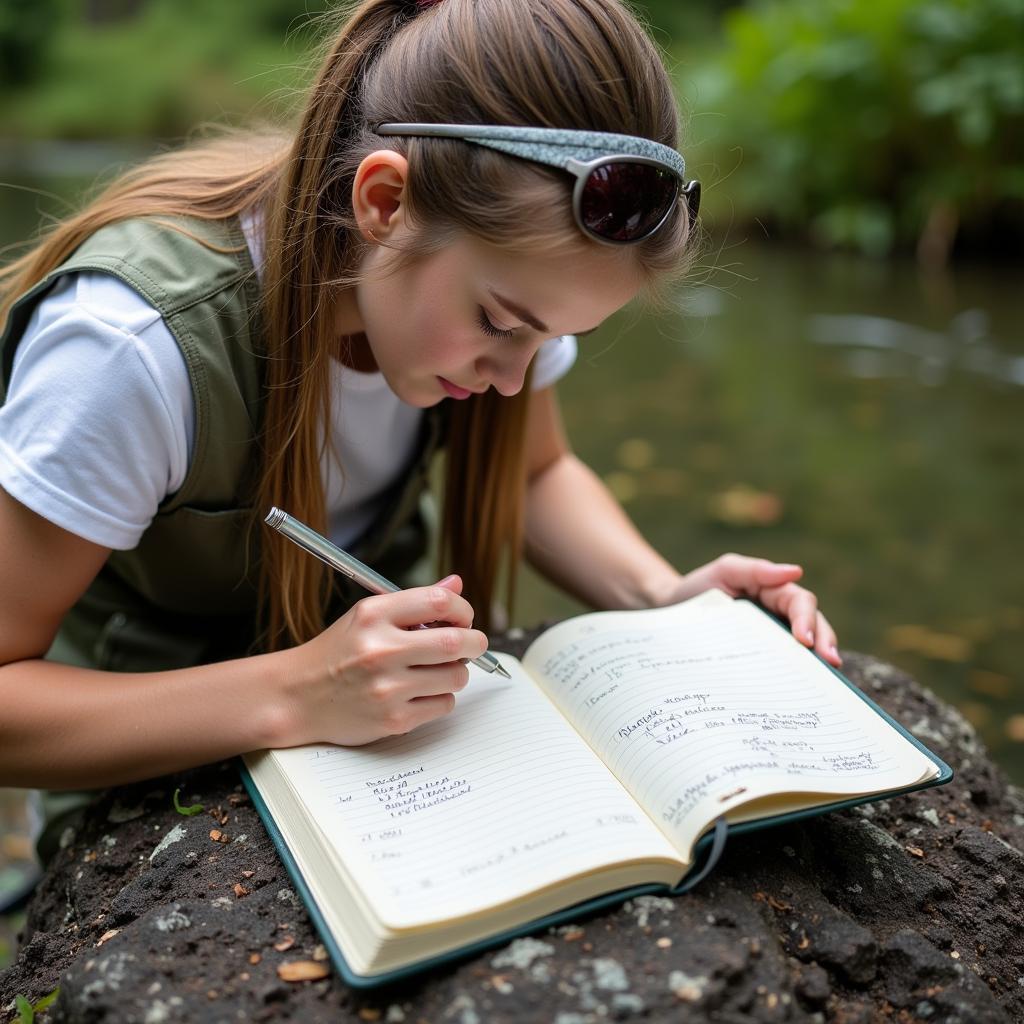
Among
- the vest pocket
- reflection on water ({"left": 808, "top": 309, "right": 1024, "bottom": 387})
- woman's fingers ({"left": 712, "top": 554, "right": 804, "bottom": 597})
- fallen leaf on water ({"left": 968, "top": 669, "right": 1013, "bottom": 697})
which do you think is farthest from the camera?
reflection on water ({"left": 808, "top": 309, "right": 1024, "bottom": 387})

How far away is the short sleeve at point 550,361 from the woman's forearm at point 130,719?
2.15 ft

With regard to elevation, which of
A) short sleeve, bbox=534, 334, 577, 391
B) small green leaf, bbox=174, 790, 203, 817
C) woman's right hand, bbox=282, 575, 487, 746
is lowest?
small green leaf, bbox=174, 790, 203, 817

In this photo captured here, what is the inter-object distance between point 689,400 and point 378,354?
9.77 feet

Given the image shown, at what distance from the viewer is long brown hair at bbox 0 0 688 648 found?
110 cm

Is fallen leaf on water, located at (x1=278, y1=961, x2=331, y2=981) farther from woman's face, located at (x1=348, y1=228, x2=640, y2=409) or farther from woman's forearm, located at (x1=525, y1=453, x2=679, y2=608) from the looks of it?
woman's forearm, located at (x1=525, y1=453, x2=679, y2=608)

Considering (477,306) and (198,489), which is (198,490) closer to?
(198,489)

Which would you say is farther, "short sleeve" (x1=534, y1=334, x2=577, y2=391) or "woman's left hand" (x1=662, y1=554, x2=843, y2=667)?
"short sleeve" (x1=534, y1=334, x2=577, y2=391)

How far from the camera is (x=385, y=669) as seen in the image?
3.53 ft

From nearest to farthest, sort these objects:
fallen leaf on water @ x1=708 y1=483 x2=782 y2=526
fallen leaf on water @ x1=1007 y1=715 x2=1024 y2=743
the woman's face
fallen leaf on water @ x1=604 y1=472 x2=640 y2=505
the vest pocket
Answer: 1. the woman's face
2. the vest pocket
3. fallen leaf on water @ x1=1007 y1=715 x2=1024 y2=743
4. fallen leaf on water @ x1=708 y1=483 x2=782 y2=526
5. fallen leaf on water @ x1=604 y1=472 x2=640 y2=505

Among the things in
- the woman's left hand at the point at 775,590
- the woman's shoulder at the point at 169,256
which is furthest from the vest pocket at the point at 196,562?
the woman's left hand at the point at 775,590

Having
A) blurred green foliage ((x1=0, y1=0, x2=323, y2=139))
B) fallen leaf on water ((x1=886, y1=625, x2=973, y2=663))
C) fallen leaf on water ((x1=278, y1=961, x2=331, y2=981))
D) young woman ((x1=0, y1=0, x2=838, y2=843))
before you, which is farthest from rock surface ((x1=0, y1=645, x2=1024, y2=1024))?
blurred green foliage ((x1=0, y1=0, x2=323, y2=139))

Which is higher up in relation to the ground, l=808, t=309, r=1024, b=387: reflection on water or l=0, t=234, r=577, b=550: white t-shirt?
l=0, t=234, r=577, b=550: white t-shirt

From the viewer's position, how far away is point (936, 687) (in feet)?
7.68

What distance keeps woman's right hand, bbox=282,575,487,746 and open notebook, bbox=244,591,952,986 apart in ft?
0.11
